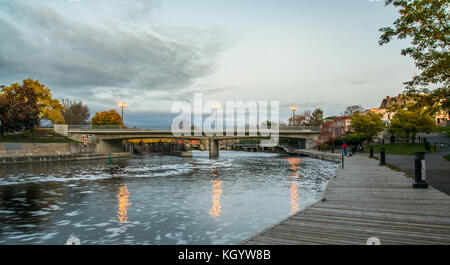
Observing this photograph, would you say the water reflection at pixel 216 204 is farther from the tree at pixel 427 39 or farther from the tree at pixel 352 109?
the tree at pixel 352 109

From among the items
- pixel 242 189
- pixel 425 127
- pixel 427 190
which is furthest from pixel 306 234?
pixel 425 127

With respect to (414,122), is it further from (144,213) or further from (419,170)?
(144,213)

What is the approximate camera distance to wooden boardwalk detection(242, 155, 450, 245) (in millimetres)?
6754

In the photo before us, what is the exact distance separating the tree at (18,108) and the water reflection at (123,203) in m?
46.8

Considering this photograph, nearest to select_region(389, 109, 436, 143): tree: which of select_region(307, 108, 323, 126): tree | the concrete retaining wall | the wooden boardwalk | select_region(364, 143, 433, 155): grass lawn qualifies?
select_region(364, 143, 433, 155): grass lawn

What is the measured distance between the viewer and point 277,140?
112 meters

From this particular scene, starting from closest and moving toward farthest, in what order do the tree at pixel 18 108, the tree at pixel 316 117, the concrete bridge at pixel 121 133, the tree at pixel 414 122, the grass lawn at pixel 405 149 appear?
1. the grass lawn at pixel 405 149
2. the tree at pixel 414 122
3. the tree at pixel 18 108
4. the concrete bridge at pixel 121 133
5. the tree at pixel 316 117

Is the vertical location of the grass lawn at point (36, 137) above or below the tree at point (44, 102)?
below

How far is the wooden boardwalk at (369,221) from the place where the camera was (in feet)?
22.2

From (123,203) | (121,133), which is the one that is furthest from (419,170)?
(121,133)

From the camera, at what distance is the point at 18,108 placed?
2264 inches

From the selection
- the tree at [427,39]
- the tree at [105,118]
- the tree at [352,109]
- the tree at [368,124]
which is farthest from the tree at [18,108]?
the tree at [352,109]

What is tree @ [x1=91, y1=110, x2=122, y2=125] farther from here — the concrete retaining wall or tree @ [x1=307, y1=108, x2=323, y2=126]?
tree @ [x1=307, y1=108, x2=323, y2=126]

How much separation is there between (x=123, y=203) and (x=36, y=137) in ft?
187
